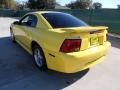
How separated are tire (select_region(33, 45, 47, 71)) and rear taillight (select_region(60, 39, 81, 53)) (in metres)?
0.84

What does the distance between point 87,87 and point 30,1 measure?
4478cm

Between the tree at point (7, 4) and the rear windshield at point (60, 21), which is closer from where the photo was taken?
the rear windshield at point (60, 21)

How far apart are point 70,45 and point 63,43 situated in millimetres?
154

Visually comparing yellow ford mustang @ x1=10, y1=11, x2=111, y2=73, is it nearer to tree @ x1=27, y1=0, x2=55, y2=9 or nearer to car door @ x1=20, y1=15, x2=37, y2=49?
car door @ x1=20, y1=15, x2=37, y2=49

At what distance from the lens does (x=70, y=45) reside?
4.39 m

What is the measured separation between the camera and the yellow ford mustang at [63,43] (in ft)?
14.5

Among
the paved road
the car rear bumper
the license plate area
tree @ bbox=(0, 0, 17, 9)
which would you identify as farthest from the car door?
tree @ bbox=(0, 0, 17, 9)

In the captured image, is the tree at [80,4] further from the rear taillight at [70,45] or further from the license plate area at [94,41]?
the rear taillight at [70,45]

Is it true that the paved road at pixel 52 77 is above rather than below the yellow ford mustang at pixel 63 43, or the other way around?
below

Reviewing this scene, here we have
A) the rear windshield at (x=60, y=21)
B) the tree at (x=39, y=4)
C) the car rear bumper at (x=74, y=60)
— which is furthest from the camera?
the tree at (x=39, y=4)

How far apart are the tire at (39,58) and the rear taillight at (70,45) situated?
84 centimetres

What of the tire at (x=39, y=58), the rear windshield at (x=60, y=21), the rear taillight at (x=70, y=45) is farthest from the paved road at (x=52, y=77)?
the rear windshield at (x=60, y=21)

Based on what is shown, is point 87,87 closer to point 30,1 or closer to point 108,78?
point 108,78

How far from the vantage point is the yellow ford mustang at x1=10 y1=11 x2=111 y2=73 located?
4.41 meters
